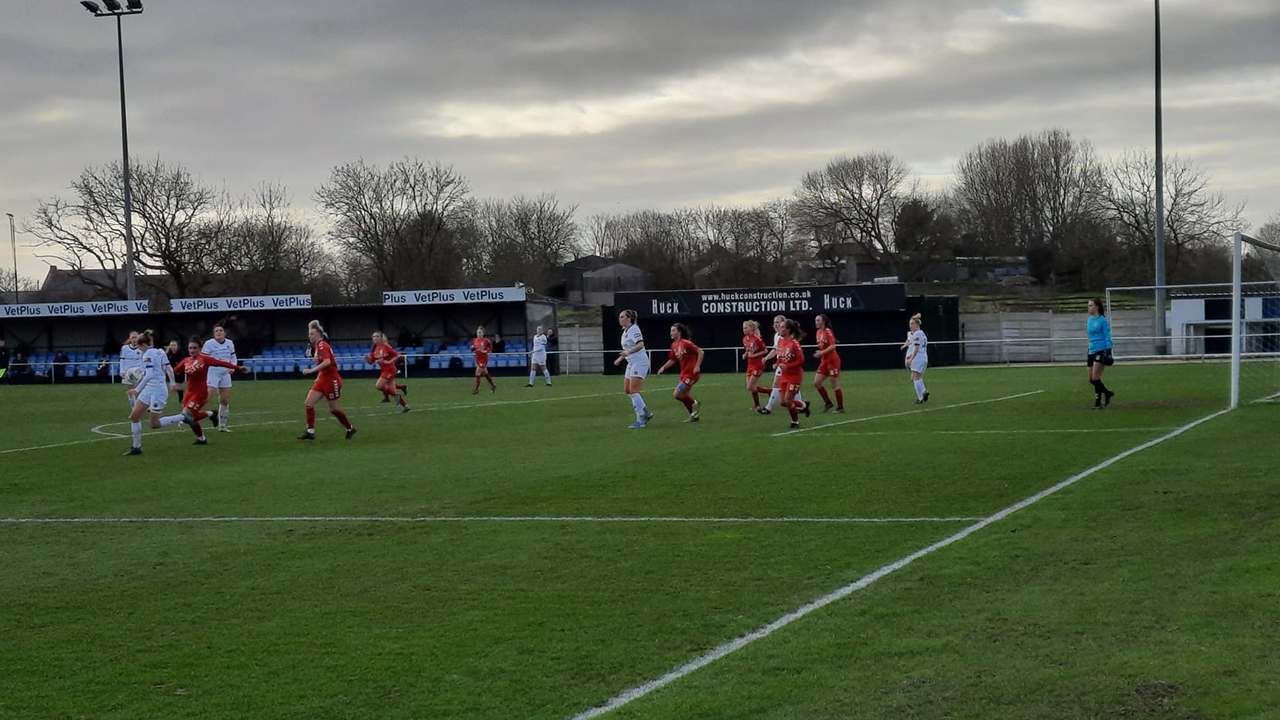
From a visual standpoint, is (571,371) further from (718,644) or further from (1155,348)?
(718,644)

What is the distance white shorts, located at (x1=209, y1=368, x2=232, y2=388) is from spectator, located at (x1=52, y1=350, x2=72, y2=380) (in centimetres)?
3322

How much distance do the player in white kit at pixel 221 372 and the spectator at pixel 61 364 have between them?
33.5 meters

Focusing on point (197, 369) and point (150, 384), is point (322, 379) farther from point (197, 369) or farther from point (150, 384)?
point (150, 384)

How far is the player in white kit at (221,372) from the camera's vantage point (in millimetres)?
24469

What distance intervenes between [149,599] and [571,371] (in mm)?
43736

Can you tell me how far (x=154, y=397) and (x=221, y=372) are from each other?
6555mm

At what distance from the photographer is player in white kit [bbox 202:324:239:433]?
2447 cm

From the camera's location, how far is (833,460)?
15.4m

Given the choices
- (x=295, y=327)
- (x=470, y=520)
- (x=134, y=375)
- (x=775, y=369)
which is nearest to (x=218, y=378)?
(x=134, y=375)

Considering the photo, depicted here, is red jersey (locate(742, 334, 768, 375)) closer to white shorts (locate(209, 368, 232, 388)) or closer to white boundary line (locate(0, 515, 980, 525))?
white shorts (locate(209, 368, 232, 388))

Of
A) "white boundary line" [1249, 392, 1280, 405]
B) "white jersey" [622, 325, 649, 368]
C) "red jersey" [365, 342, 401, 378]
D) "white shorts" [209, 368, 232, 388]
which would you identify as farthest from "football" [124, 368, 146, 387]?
"white boundary line" [1249, 392, 1280, 405]

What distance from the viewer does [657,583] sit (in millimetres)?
8430

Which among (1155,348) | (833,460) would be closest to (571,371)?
(1155,348)

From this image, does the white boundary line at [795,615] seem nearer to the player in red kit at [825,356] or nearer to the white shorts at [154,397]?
A: the player in red kit at [825,356]
